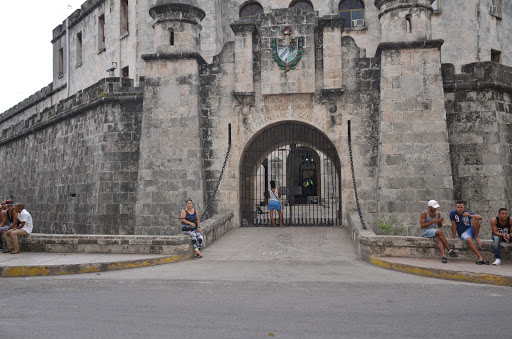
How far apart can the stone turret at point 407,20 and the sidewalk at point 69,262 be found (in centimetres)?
787

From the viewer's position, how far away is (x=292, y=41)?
13672 mm

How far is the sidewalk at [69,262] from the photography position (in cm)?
848

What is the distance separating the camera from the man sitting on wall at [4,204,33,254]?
33.0ft

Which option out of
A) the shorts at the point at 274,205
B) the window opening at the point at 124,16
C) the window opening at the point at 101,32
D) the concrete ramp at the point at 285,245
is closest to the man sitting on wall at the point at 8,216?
the concrete ramp at the point at 285,245

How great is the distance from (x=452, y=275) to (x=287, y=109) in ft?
23.2

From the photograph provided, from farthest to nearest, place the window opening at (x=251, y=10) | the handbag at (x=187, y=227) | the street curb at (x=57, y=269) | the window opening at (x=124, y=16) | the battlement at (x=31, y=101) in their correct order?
the battlement at (x=31, y=101)
the window opening at (x=124, y=16)
the window opening at (x=251, y=10)
the handbag at (x=187, y=227)
the street curb at (x=57, y=269)

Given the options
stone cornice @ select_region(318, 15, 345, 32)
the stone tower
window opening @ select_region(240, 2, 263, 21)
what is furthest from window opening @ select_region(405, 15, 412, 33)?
window opening @ select_region(240, 2, 263, 21)

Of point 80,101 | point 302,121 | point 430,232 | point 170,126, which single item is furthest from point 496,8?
point 80,101

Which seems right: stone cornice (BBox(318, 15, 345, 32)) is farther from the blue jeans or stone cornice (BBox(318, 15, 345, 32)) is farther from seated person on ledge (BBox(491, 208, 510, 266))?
the blue jeans

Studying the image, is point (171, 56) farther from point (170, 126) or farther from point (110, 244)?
point (110, 244)

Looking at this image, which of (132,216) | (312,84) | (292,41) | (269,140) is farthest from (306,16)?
(132,216)

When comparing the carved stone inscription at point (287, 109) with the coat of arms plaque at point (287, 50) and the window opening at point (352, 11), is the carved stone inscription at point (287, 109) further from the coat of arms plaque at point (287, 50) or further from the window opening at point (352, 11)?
the window opening at point (352, 11)

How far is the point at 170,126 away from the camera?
13688 millimetres

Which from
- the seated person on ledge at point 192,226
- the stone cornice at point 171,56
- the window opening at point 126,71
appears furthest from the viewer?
the window opening at point 126,71
